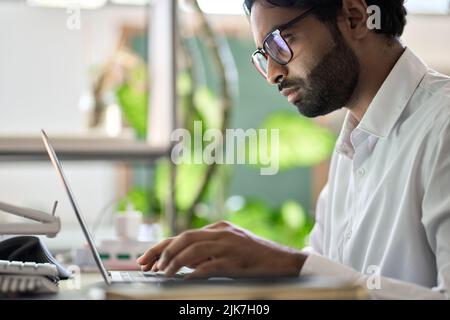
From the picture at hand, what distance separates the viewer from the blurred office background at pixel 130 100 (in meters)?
3.53

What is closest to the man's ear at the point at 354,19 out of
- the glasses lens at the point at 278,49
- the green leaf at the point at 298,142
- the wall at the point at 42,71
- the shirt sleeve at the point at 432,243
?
the glasses lens at the point at 278,49

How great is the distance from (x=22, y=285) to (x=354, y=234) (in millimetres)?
654

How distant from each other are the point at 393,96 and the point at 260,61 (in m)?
0.33

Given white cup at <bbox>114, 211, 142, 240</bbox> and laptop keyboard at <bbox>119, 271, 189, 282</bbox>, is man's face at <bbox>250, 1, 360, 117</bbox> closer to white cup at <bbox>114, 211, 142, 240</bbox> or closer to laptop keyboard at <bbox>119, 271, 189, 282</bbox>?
laptop keyboard at <bbox>119, 271, 189, 282</bbox>

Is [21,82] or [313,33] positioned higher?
[21,82]

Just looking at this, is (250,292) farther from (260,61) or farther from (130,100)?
(130,100)

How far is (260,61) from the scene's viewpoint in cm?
155

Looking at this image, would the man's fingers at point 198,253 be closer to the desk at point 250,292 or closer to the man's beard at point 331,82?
the desk at point 250,292

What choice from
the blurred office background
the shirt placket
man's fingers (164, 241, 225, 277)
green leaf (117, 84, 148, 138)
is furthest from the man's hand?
green leaf (117, 84, 148, 138)

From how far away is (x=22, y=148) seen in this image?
2.39 m

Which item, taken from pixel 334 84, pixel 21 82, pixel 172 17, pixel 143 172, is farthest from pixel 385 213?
pixel 143 172

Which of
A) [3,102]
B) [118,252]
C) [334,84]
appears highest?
[3,102]

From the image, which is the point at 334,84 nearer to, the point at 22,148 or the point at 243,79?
the point at 22,148

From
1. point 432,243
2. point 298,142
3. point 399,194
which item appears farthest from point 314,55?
point 298,142
